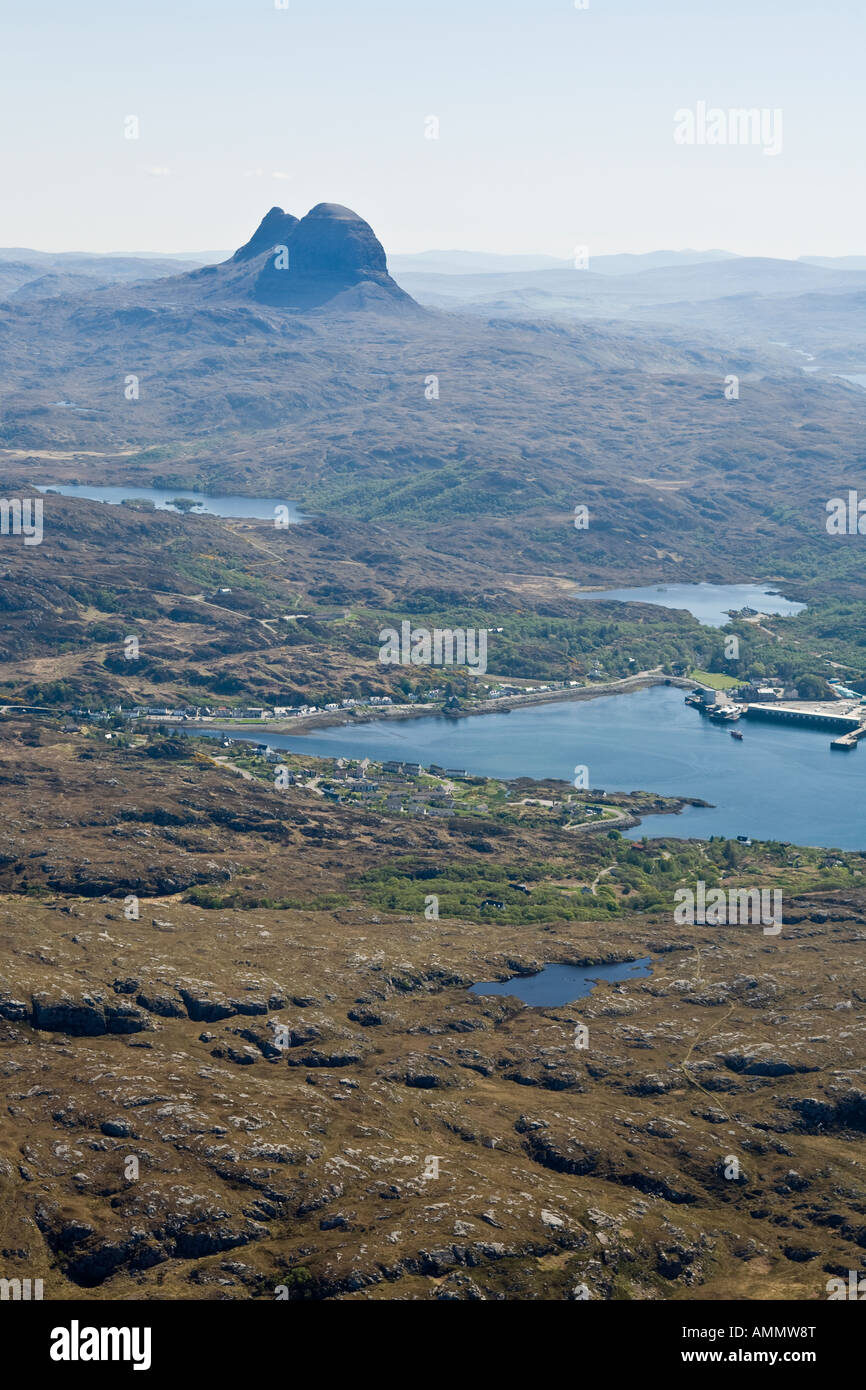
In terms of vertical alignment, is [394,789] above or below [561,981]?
above

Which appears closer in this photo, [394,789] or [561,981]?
[561,981]

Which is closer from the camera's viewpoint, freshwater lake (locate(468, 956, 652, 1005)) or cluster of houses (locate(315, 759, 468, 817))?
freshwater lake (locate(468, 956, 652, 1005))

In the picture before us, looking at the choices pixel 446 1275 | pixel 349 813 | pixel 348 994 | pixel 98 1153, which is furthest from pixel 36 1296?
pixel 349 813

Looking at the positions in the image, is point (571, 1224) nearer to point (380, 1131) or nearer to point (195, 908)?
point (380, 1131)

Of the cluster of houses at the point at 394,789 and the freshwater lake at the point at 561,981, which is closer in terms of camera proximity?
the freshwater lake at the point at 561,981

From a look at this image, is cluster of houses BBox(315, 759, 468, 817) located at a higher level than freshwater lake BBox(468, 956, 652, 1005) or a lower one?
higher

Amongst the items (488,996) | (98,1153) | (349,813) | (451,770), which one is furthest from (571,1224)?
(451,770)

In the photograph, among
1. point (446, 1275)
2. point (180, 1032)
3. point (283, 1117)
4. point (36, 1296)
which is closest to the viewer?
point (36, 1296)

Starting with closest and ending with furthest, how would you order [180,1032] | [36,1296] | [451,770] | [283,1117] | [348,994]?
[36,1296], [283,1117], [180,1032], [348,994], [451,770]

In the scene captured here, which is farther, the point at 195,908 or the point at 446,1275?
the point at 195,908

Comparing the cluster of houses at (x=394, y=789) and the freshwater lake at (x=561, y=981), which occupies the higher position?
the cluster of houses at (x=394, y=789)
